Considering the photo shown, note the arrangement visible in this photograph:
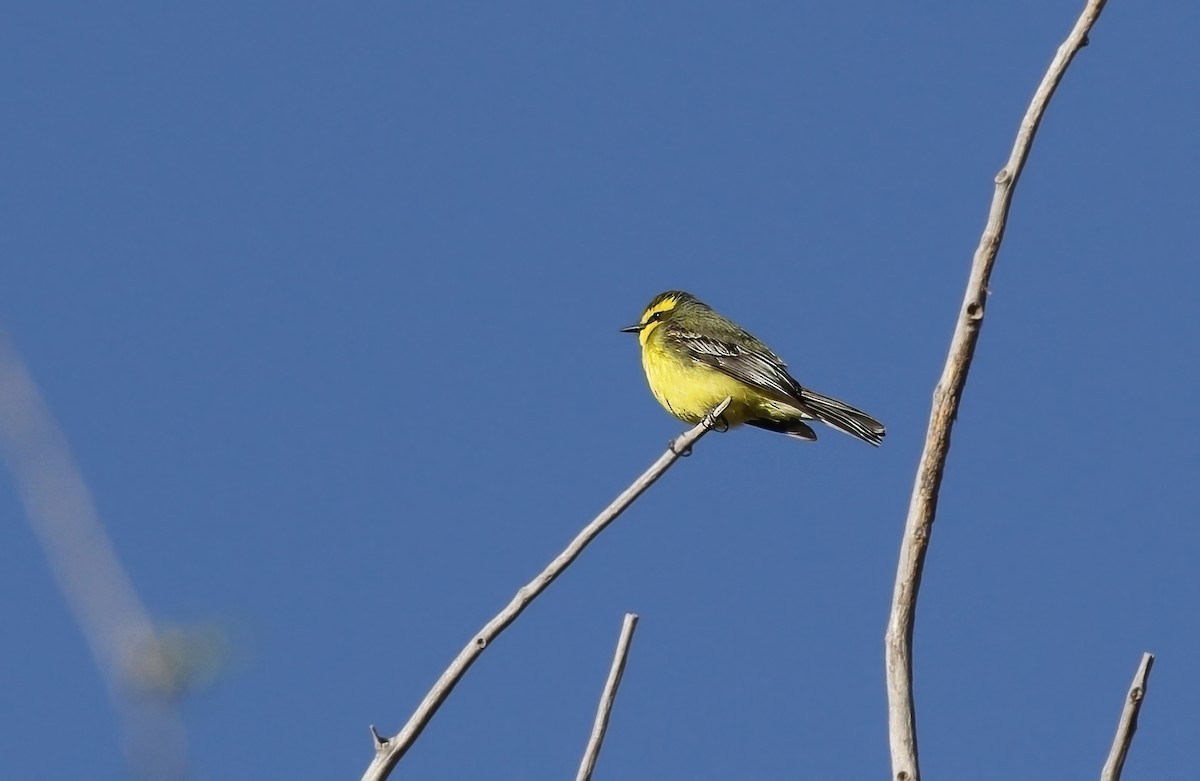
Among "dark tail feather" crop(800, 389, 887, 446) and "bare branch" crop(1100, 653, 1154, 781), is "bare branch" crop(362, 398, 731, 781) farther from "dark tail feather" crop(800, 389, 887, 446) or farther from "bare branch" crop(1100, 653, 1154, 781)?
"dark tail feather" crop(800, 389, 887, 446)

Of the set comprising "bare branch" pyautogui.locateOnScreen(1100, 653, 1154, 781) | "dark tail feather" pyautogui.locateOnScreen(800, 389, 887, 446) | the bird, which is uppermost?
the bird

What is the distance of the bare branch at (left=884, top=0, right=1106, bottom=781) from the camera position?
3.13 meters

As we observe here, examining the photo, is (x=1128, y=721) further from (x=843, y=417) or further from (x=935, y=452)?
(x=843, y=417)

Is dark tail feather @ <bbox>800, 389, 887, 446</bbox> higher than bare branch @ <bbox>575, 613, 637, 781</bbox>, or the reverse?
dark tail feather @ <bbox>800, 389, 887, 446</bbox>

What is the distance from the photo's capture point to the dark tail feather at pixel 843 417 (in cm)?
983

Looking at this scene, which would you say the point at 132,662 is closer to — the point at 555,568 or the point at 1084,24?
the point at 555,568

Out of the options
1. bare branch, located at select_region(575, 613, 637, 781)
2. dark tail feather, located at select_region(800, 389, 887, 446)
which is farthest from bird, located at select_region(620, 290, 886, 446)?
bare branch, located at select_region(575, 613, 637, 781)

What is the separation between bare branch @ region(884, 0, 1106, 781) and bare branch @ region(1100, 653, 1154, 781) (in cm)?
43

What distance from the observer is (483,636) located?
3.46 meters

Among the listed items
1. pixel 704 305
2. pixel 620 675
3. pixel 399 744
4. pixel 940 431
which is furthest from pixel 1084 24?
pixel 704 305

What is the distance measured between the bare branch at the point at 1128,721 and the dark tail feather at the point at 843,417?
675 centimetres

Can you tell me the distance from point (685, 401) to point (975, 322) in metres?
7.47

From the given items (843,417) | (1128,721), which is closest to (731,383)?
(843,417)

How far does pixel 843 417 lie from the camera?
9961 mm
